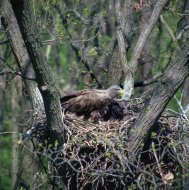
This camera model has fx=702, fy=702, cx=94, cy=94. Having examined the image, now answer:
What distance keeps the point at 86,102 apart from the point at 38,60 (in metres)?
2.65

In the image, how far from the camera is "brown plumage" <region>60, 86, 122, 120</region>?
33.0 ft

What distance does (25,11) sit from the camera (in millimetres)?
7258

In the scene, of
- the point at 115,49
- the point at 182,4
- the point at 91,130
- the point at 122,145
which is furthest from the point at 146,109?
the point at 182,4

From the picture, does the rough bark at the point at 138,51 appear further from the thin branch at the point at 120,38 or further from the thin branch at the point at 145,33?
the thin branch at the point at 120,38

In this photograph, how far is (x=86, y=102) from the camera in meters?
10.2

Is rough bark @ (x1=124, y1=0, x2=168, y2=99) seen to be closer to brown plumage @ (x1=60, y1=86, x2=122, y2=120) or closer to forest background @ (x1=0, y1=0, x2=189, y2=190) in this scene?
forest background @ (x1=0, y1=0, x2=189, y2=190)

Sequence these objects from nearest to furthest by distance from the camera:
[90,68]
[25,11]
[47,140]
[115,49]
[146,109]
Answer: [25,11]
[146,109]
[47,140]
[115,49]
[90,68]

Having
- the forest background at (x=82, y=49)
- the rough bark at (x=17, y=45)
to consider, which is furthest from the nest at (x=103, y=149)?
the rough bark at (x=17, y=45)

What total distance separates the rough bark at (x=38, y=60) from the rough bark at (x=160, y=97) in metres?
0.96

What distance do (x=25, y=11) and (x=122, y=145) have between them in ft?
7.17

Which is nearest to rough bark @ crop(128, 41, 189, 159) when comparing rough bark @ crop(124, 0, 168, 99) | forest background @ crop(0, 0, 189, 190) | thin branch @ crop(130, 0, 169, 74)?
forest background @ crop(0, 0, 189, 190)

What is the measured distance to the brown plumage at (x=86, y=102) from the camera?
10055 millimetres

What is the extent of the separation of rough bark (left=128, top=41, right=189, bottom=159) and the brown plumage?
1.58 m

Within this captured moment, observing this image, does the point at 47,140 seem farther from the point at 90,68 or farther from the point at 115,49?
the point at 90,68
